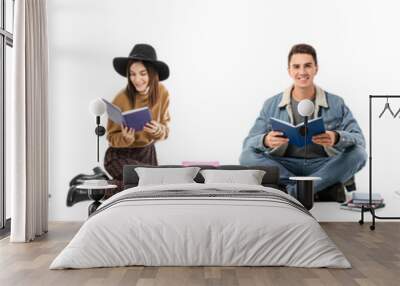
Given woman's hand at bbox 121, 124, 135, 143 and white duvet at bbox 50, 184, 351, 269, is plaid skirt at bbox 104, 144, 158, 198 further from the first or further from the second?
white duvet at bbox 50, 184, 351, 269

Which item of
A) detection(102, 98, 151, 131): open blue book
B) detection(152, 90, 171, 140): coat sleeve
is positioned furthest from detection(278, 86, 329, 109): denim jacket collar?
detection(102, 98, 151, 131): open blue book

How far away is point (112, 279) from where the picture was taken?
13.5 ft

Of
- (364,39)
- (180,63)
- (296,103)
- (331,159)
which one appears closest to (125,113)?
(180,63)

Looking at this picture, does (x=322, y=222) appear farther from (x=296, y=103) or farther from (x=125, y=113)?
(x=125, y=113)

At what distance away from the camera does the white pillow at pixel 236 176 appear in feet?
21.6

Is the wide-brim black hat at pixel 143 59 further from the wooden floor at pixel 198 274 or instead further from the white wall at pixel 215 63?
the wooden floor at pixel 198 274

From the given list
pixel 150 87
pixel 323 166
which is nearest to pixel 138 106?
pixel 150 87

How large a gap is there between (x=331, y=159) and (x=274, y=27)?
184cm

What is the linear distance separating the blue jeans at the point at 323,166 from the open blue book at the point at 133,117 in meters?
1.54

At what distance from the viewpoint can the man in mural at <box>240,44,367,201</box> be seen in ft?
24.0

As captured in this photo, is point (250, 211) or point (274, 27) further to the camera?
point (274, 27)

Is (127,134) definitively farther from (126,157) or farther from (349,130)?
(349,130)

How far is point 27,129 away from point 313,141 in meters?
3.50

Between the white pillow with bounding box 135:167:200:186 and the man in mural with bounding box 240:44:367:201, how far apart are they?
943 mm
